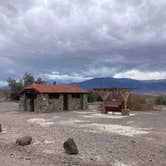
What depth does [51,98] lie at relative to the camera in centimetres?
2519

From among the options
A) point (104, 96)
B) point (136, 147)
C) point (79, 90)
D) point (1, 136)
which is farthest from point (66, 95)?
point (136, 147)

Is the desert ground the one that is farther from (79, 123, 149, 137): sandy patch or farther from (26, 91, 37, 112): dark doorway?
(26, 91, 37, 112): dark doorway

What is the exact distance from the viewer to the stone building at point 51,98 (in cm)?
2445

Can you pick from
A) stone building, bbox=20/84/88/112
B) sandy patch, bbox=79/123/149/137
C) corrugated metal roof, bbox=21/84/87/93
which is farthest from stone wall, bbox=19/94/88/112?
sandy patch, bbox=79/123/149/137

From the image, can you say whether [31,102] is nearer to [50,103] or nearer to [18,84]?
[50,103]

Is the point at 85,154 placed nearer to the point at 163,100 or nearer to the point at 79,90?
the point at 79,90

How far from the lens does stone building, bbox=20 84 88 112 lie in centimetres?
2445

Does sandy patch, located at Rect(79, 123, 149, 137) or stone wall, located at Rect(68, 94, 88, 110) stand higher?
stone wall, located at Rect(68, 94, 88, 110)

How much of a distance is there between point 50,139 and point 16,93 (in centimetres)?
3604

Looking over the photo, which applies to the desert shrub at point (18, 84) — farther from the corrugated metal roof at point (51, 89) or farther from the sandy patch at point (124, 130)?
the sandy patch at point (124, 130)

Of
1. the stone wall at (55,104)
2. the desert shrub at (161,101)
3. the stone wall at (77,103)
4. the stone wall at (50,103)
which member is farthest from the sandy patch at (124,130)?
the desert shrub at (161,101)

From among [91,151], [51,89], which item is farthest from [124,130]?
[51,89]

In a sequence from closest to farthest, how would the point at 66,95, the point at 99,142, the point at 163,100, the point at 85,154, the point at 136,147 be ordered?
1. the point at 85,154
2. the point at 136,147
3. the point at 99,142
4. the point at 66,95
5. the point at 163,100

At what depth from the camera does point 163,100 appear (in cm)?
3588
